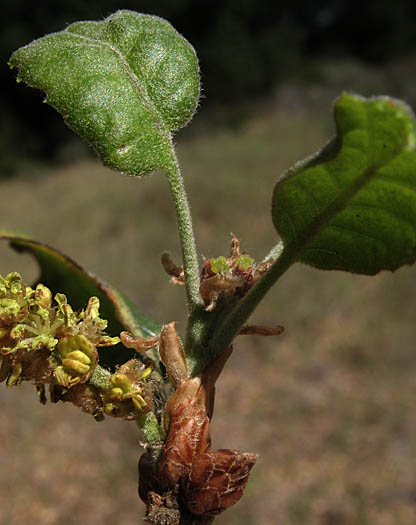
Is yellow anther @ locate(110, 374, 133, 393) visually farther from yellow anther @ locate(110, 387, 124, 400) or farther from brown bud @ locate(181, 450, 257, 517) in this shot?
brown bud @ locate(181, 450, 257, 517)

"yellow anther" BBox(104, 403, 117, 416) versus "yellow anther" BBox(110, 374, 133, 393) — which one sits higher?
"yellow anther" BBox(110, 374, 133, 393)

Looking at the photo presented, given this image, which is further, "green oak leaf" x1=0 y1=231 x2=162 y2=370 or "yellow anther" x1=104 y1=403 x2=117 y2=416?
"green oak leaf" x1=0 y1=231 x2=162 y2=370

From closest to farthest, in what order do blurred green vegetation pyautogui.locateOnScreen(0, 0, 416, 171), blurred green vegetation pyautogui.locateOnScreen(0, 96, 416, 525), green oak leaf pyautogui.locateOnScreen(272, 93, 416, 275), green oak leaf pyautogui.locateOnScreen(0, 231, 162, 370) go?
green oak leaf pyautogui.locateOnScreen(272, 93, 416, 275) < green oak leaf pyautogui.locateOnScreen(0, 231, 162, 370) < blurred green vegetation pyautogui.locateOnScreen(0, 96, 416, 525) < blurred green vegetation pyautogui.locateOnScreen(0, 0, 416, 171)

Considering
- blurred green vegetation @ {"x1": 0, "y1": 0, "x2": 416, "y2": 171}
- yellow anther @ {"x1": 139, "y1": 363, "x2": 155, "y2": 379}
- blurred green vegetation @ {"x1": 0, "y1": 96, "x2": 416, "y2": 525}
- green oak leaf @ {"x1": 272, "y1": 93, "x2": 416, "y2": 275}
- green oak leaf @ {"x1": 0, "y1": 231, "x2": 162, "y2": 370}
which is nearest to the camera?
green oak leaf @ {"x1": 272, "y1": 93, "x2": 416, "y2": 275}

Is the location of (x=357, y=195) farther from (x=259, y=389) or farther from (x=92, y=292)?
(x=259, y=389)

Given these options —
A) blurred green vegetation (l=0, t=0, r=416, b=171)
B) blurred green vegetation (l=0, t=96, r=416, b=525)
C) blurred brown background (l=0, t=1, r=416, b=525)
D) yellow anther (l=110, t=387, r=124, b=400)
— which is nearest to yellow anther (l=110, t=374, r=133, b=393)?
yellow anther (l=110, t=387, r=124, b=400)

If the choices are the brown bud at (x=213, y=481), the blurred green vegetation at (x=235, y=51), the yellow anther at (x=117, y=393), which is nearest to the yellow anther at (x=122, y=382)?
the yellow anther at (x=117, y=393)
